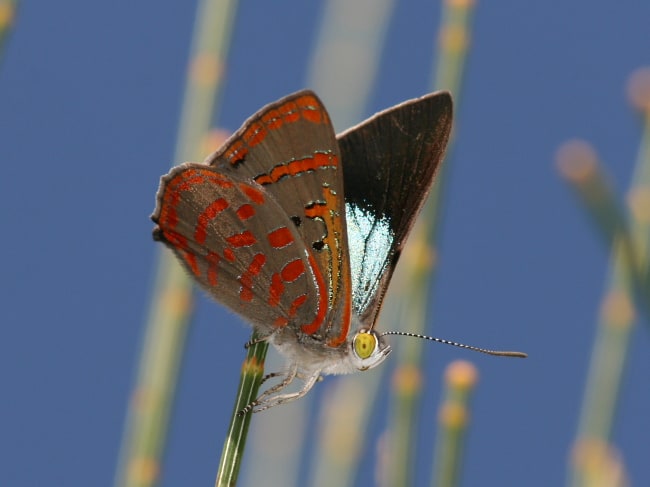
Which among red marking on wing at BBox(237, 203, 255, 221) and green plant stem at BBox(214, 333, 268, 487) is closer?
green plant stem at BBox(214, 333, 268, 487)

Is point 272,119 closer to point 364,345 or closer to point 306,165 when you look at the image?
point 306,165

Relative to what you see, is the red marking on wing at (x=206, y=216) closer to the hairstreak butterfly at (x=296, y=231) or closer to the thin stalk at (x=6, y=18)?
the hairstreak butterfly at (x=296, y=231)

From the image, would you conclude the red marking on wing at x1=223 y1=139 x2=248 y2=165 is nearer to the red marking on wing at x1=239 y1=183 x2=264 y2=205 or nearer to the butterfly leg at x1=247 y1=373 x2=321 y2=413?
the red marking on wing at x1=239 y1=183 x2=264 y2=205

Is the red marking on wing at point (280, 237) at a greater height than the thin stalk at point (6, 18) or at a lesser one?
lesser

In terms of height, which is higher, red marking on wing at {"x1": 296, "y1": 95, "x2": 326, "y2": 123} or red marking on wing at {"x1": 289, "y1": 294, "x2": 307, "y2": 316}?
red marking on wing at {"x1": 296, "y1": 95, "x2": 326, "y2": 123}

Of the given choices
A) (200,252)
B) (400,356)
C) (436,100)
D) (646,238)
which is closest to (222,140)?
(200,252)

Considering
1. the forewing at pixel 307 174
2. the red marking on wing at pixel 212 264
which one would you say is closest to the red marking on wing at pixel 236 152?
the forewing at pixel 307 174

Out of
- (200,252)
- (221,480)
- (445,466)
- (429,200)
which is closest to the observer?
(221,480)

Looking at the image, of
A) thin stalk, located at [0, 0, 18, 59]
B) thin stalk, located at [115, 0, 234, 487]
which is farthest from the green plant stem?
thin stalk, located at [0, 0, 18, 59]

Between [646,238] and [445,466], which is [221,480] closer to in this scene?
[445,466]
